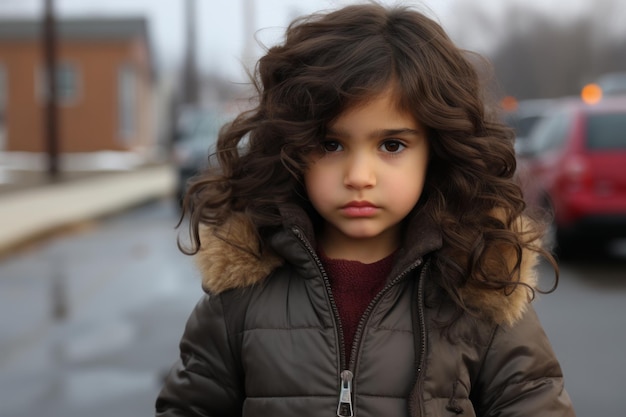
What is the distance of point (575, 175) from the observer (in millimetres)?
10188

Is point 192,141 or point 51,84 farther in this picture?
point 51,84

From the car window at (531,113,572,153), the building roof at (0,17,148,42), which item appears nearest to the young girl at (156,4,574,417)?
the car window at (531,113,572,153)

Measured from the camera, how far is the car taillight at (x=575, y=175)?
33.2 feet

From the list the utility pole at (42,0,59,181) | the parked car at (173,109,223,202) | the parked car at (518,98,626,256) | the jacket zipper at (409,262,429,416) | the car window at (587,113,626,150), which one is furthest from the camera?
the utility pole at (42,0,59,181)

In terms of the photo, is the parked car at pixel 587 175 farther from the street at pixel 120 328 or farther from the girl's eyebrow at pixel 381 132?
the girl's eyebrow at pixel 381 132

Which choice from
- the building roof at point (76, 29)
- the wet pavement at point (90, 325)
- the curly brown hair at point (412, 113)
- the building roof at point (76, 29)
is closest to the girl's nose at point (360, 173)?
the curly brown hair at point (412, 113)

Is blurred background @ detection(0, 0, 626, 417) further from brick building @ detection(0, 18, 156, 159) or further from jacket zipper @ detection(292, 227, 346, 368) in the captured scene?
brick building @ detection(0, 18, 156, 159)

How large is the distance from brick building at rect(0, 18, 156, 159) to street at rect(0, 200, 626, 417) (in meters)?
30.2

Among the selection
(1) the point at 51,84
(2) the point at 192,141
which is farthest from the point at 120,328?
(1) the point at 51,84

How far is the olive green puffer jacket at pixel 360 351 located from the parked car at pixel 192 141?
15785mm

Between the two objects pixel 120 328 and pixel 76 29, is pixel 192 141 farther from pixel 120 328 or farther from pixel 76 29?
pixel 76 29

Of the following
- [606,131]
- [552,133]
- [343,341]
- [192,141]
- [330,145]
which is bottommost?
[192,141]

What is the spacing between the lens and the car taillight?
10121 mm

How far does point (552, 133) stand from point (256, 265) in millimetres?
9239
